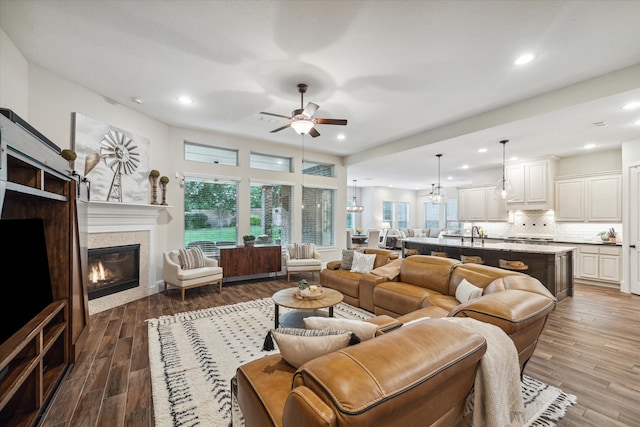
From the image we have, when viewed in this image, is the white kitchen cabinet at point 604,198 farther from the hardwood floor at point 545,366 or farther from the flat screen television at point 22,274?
the flat screen television at point 22,274

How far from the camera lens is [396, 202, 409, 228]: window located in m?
14.0

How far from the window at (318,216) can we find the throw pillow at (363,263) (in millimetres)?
2667

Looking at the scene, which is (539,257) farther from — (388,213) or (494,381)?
(388,213)

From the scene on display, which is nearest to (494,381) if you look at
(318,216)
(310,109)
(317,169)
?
(310,109)

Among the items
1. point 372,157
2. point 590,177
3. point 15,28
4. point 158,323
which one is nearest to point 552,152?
point 590,177

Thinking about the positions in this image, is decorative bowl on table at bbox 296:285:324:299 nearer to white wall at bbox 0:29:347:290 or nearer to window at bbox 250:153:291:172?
white wall at bbox 0:29:347:290

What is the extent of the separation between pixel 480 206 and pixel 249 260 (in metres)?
6.75

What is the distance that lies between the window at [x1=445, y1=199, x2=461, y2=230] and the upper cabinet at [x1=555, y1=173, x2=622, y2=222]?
6132mm

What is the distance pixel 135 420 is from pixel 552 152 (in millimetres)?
8183

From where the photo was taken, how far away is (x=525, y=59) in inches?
113

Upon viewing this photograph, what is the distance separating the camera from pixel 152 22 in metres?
2.44

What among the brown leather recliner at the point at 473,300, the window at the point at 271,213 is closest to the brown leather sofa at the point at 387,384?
the brown leather recliner at the point at 473,300

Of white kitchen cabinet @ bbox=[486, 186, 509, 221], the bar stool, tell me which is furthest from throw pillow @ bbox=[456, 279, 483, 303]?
white kitchen cabinet @ bbox=[486, 186, 509, 221]

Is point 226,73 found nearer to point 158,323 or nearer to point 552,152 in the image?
point 158,323
